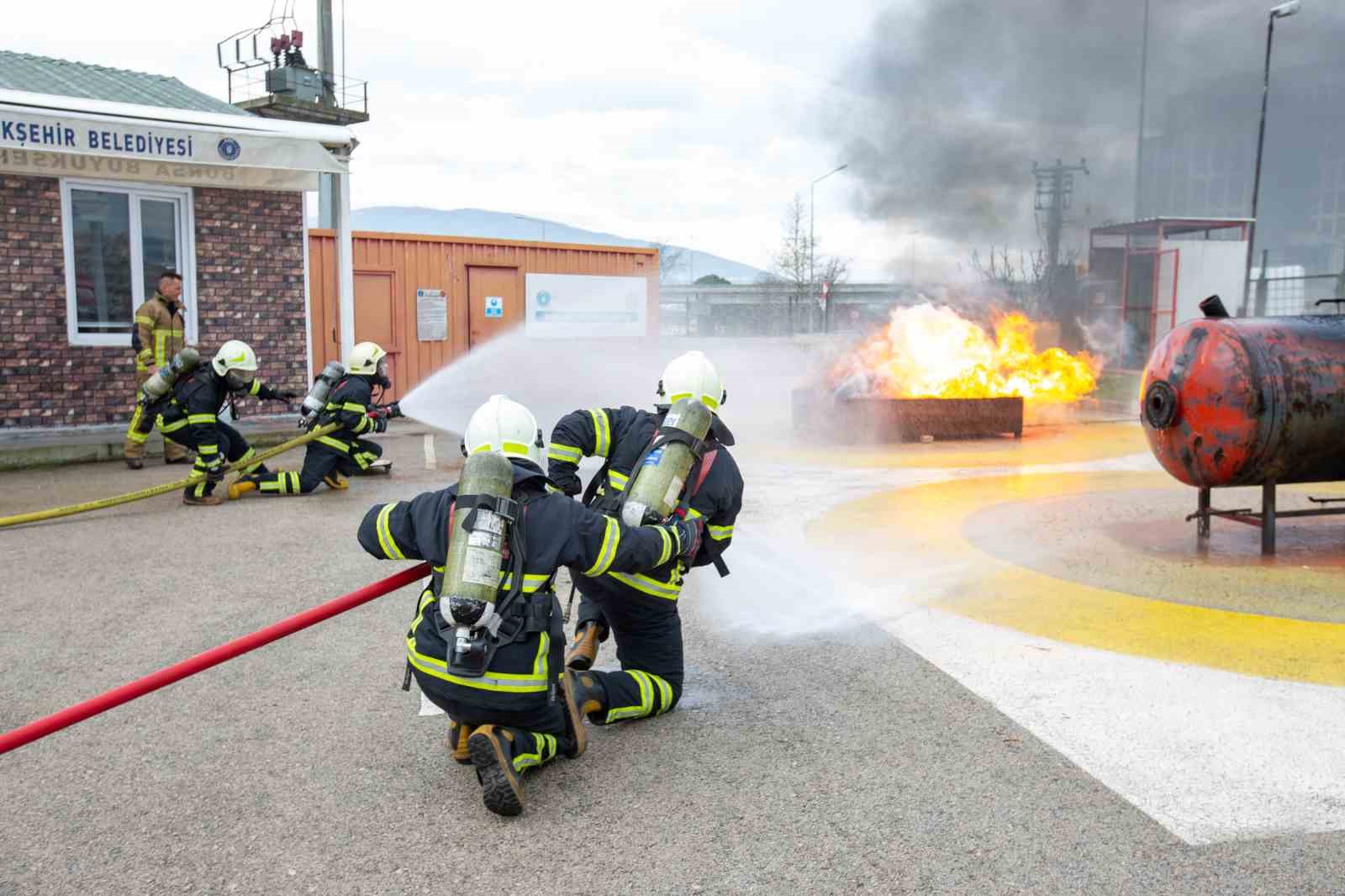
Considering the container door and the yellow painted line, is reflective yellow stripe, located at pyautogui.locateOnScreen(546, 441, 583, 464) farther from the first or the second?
the container door

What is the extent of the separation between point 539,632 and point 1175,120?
195 feet

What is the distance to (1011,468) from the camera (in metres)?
10.5

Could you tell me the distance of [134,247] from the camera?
11.6 m

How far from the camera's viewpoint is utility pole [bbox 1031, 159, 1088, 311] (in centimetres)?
2598

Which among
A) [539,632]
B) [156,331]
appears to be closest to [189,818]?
[539,632]

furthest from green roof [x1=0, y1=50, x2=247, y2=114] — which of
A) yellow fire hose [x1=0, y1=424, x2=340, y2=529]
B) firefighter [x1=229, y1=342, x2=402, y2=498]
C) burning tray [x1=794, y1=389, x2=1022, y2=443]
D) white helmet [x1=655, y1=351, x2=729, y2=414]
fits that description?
white helmet [x1=655, y1=351, x2=729, y2=414]

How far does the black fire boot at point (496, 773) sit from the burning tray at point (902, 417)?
9.42m

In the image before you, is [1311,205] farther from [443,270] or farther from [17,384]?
[17,384]

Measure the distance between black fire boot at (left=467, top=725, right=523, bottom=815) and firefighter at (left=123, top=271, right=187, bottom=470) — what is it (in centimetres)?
804

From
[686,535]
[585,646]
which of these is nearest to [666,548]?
[686,535]

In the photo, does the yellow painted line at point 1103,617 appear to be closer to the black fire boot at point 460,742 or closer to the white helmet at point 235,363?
the black fire boot at point 460,742

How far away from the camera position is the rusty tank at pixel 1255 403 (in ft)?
21.3

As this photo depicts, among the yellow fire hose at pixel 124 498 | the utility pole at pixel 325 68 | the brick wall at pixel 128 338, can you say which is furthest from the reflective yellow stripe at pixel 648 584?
the utility pole at pixel 325 68

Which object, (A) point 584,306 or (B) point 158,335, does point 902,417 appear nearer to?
(A) point 584,306
